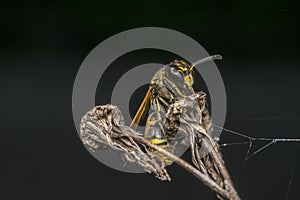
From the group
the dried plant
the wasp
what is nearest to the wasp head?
the wasp

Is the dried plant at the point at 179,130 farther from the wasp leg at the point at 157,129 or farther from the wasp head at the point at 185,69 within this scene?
the wasp head at the point at 185,69

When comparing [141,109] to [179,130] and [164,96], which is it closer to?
[164,96]

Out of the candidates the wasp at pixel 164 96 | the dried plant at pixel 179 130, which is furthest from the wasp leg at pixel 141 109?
the dried plant at pixel 179 130

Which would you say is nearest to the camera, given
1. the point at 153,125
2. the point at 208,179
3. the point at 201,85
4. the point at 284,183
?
the point at 208,179

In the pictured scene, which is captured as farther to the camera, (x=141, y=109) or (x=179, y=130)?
(x=141, y=109)

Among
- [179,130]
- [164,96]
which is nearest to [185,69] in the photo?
[164,96]

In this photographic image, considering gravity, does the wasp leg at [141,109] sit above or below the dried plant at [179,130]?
above

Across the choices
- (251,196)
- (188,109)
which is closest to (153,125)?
(188,109)

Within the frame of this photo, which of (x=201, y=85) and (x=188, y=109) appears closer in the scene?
(x=188, y=109)

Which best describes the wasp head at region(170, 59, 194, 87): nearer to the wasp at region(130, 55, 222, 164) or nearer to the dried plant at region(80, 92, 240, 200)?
the wasp at region(130, 55, 222, 164)

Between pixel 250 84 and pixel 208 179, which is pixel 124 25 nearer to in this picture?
pixel 250 84

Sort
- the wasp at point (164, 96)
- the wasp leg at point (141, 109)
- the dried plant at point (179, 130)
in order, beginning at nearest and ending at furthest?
the dried plant at point (179, 130) < the wasp at point (164, 96) < the wasp leg at point (141, 109)
